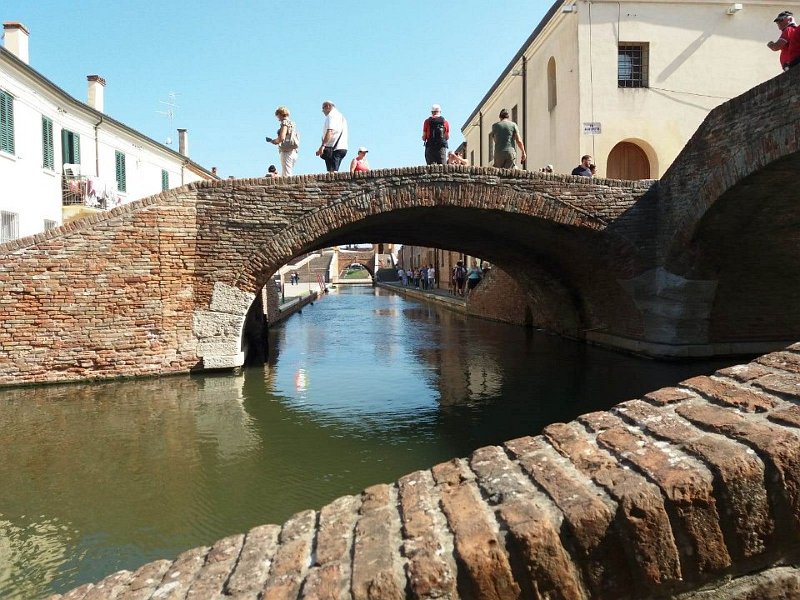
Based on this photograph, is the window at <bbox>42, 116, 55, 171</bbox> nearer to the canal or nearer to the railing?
the railing

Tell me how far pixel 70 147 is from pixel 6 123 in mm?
3151

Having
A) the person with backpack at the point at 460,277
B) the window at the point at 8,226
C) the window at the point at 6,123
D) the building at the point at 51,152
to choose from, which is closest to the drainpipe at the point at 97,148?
the building at the point at 51,152

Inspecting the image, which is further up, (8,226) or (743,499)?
(8,226)

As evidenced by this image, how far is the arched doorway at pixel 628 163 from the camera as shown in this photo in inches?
630

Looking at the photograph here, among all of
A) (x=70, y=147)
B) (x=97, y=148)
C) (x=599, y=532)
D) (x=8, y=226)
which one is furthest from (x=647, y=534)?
(x=97, y=148)

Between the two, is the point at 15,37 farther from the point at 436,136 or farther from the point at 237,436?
the point at 237,436

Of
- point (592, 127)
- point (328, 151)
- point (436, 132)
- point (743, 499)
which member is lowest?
point (743, 499)

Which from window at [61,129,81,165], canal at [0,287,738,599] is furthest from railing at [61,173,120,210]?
canal at [0,287,738,599]

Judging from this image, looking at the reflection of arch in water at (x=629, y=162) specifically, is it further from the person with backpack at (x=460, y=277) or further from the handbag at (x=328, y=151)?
the person with backpack at (x=460, y=277)

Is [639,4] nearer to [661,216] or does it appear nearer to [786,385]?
[661,216]

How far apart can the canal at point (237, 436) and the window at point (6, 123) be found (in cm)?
729

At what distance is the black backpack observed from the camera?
11047 mm

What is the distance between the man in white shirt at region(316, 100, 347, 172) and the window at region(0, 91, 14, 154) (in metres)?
7.38

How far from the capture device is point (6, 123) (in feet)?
44.5
